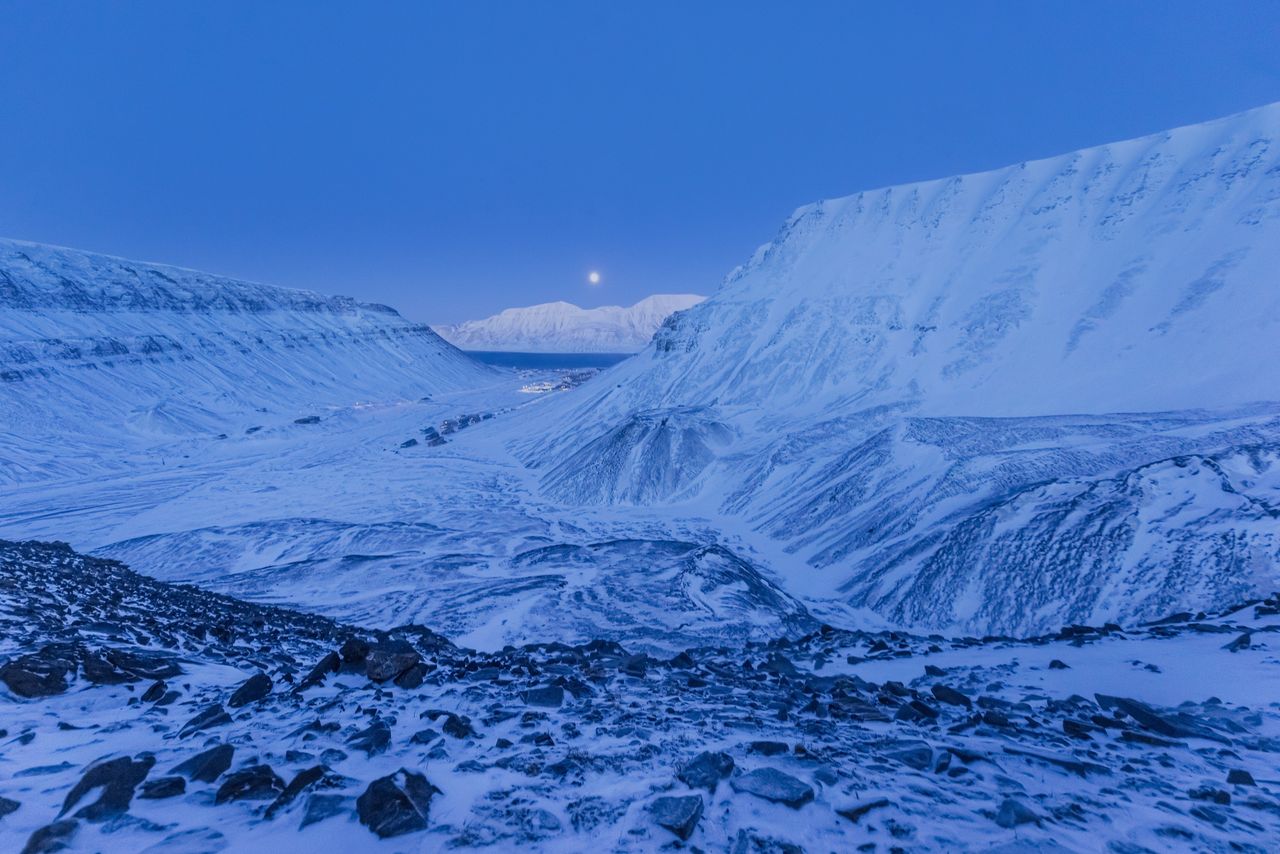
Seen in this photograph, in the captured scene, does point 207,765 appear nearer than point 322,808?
No

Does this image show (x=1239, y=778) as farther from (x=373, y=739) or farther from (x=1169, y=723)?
(x=373, y=739)

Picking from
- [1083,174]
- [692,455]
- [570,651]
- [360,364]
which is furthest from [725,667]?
[360,364]

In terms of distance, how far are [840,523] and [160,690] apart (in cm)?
2662

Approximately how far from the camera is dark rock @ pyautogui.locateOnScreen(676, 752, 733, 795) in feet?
20.6

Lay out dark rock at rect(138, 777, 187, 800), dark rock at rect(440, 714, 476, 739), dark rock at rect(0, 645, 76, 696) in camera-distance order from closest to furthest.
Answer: dark rock at rect(138, 777, 187, 800)
dark rock at rect(440, 714, 476, 739)
dark rock at rect(0, 645, 76, 696)

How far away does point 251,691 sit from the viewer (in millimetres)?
8773

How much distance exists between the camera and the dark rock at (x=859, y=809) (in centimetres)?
564

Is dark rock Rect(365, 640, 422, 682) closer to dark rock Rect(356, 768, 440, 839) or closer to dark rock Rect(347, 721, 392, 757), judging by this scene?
dark rock Rect(347, 721, 392, 757)

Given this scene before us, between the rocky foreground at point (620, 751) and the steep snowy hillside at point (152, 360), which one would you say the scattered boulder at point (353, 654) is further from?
the steep snowy hillside at point (152, 360)

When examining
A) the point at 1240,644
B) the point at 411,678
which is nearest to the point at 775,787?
the point at 411,678

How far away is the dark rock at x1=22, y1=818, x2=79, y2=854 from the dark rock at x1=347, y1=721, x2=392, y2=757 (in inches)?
99.5

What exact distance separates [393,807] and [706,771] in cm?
317

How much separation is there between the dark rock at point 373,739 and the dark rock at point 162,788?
169 centimetres

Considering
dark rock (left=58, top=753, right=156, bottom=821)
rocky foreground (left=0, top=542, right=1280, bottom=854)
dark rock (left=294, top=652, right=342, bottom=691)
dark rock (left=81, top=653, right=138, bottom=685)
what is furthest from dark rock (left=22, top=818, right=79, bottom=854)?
dark rock (left=81, top=653, right=138, bottom=685)
